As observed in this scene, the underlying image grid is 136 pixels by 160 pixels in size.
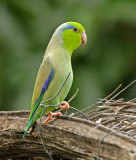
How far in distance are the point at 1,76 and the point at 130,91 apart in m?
1.93

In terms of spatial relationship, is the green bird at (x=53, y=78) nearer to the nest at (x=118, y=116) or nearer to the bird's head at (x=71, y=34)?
the bird's head at (x=71, y=34)

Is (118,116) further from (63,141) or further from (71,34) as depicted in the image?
(71,34)

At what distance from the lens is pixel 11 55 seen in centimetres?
710

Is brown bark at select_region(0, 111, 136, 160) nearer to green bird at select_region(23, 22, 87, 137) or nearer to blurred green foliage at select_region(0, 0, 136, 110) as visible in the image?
green bird at select_region(23, 22, 87, 137)

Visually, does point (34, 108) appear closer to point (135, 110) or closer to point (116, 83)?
point (135, 110)

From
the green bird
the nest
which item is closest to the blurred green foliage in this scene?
the green bird

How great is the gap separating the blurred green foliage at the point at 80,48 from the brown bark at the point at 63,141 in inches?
120

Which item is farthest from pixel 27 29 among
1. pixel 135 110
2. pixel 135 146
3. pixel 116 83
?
pixel 135 146

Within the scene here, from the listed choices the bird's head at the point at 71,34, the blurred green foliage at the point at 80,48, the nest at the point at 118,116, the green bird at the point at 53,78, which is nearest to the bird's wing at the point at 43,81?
the green bird at the point at 53,78

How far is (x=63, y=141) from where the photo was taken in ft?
9.82

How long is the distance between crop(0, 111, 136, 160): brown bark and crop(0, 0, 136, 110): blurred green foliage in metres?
3.05

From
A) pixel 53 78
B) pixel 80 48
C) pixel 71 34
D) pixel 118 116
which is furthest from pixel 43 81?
pixel 80 48

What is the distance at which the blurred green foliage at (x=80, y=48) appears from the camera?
6.73m

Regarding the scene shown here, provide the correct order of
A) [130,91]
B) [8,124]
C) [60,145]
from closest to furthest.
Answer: [60,145]
[8,124]
[130,91]
